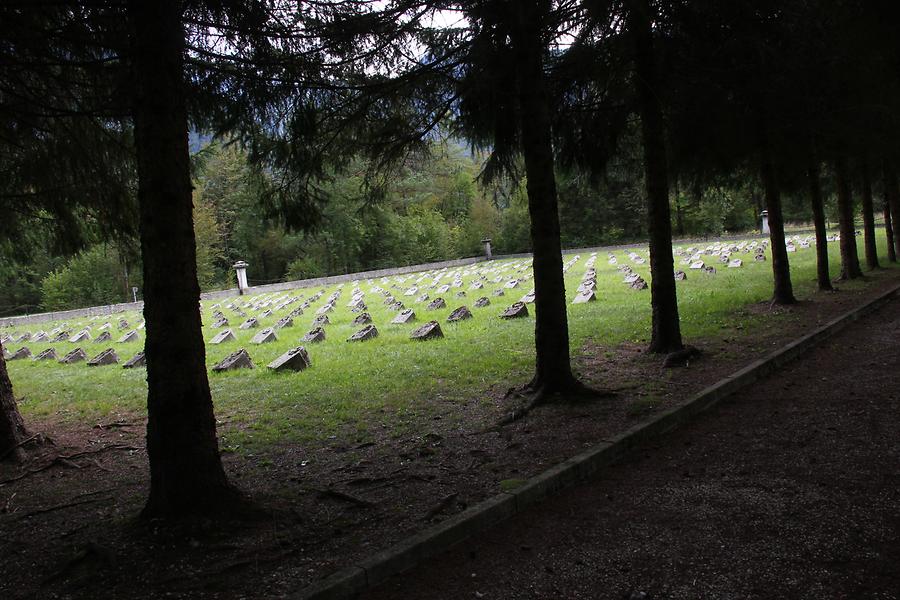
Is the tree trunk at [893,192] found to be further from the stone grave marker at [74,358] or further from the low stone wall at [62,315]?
the low stone wall at [62,315]

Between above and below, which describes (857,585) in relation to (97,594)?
below

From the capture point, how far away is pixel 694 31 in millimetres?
7723

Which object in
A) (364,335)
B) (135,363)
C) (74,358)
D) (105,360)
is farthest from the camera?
(74,358)

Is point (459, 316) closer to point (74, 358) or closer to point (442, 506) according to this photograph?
point (74, 358)

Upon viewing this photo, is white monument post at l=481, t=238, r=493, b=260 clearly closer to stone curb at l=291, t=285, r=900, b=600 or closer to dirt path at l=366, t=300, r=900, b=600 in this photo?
stone curb at l=291, t=285, r=900, b=600

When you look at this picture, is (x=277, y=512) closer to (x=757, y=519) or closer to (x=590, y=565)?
(x=590, y=565)

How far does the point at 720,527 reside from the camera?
3.27 m

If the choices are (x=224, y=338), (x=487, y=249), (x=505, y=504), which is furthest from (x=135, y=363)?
(x=487, y=249)

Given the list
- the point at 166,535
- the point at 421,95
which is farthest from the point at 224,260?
the point at 166,535

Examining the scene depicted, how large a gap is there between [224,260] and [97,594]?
44104 millimetres

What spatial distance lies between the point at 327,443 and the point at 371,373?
2.97m

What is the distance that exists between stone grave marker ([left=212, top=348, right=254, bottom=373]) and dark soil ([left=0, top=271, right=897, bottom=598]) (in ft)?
9.28

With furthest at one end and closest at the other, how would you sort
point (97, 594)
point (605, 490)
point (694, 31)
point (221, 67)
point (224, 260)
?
1. point (224, 260)
2. point (694, 31)
3. point (221, 67)
4. point (605, 490)
5. point (97, 594)

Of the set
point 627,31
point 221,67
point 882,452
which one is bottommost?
point 882,452
